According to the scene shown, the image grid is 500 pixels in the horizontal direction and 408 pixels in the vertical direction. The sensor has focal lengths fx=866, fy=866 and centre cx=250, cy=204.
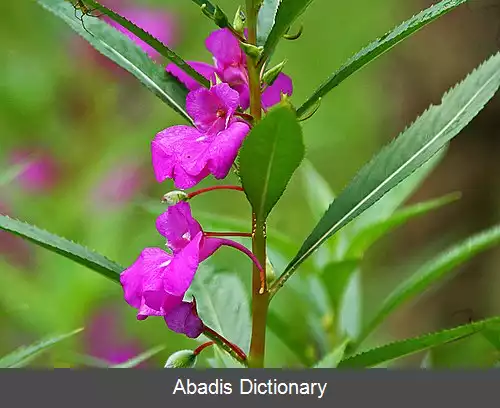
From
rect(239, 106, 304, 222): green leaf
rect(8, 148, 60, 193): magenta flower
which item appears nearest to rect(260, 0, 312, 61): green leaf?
rect(239, 106, 304, 222): green leaf

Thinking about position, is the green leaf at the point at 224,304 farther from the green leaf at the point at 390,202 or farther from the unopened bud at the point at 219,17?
the unopened bud at the point at 219,17

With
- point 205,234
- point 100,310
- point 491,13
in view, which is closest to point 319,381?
point 205,234

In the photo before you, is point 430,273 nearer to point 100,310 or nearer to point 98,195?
point 100,310

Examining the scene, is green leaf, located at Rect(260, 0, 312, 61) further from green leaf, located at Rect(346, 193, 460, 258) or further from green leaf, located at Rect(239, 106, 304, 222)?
green leaf, located at Rect(346, 193, 460, 258)

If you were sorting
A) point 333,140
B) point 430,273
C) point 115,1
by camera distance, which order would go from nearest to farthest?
point 430,273 < point 115,1 < point 333,140

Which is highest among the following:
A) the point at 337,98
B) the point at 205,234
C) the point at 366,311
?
the point at 337,98

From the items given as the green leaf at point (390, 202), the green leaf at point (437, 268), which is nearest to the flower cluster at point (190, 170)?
the green leaf at point (437, 268)
